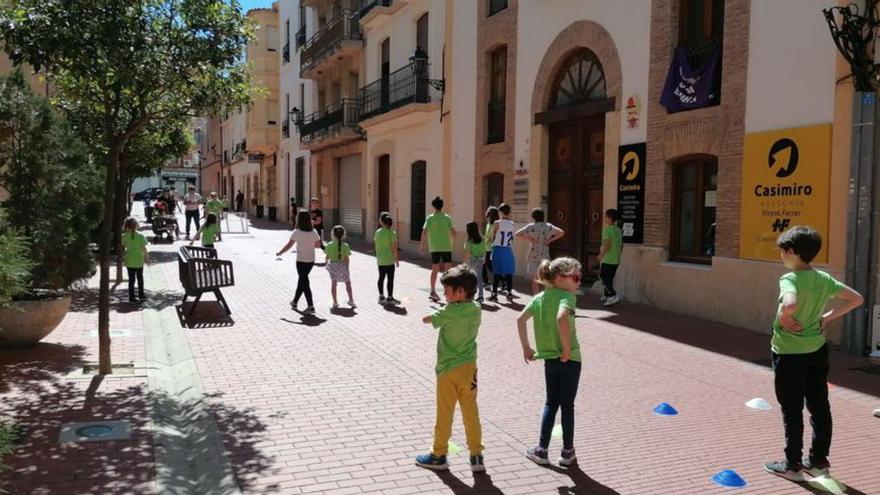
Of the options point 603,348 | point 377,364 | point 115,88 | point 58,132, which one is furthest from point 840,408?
point 58,132

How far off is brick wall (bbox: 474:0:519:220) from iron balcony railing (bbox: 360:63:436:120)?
9.18 ft

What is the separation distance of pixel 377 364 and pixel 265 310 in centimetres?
408

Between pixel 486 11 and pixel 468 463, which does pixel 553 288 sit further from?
pixel 486 11

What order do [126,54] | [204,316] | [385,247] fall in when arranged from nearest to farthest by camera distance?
[126,54], [204,316], [385,247]

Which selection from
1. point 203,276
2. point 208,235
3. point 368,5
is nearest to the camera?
point 203,276

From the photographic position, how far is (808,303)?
442 centimetres

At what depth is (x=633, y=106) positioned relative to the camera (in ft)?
41.2

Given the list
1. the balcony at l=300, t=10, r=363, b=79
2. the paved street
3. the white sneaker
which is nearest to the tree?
the paved street

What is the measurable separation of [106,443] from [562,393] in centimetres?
311

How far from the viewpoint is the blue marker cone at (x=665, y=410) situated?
238 inches

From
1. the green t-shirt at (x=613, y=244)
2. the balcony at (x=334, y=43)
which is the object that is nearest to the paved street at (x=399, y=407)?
the green t-shirt at (x=613, y=244)

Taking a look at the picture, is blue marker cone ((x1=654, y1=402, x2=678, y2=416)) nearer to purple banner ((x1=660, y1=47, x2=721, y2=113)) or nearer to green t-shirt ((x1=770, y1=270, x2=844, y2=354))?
green t-shirt ((x1=770, y1=270, x2=844, y2=354))

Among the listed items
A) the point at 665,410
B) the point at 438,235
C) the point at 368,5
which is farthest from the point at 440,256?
the point at 368,5

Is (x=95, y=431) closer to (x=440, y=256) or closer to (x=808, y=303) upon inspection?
(x=808, y=303)
